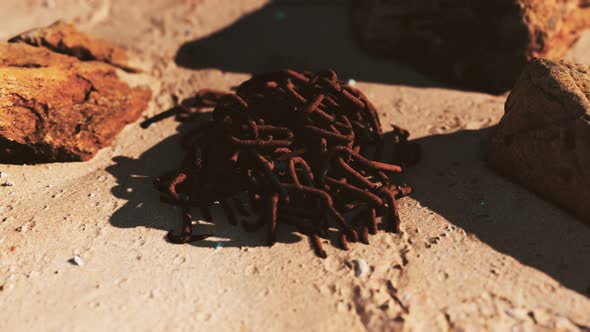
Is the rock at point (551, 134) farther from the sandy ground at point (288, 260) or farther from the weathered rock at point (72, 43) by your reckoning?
the weathered rock at point (72, 43)

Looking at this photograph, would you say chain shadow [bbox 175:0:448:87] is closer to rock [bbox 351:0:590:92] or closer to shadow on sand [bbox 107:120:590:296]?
rock [bbox 351:0:590:92]

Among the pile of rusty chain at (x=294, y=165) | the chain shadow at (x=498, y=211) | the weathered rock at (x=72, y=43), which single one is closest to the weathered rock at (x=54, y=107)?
the weathered rock at (x=72, y=43)

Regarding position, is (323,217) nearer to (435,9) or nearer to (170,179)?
(170,179)

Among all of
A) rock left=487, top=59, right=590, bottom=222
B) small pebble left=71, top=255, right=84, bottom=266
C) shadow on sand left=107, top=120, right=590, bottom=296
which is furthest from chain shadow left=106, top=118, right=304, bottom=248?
rock left=487, top=59, right=590, bottom=222

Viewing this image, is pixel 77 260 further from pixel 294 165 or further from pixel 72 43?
pixel 72 43

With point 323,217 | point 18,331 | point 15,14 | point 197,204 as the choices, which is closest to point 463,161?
point 323,217

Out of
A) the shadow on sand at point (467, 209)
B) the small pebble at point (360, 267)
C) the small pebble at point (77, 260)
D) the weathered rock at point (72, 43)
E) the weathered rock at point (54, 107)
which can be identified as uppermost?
the weathered rock at point (72, 43)
